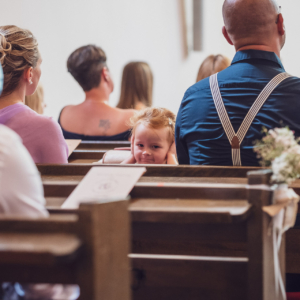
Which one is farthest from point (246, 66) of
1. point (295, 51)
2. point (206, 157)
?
point (295, 51)

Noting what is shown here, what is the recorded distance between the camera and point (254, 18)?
205 centimetres

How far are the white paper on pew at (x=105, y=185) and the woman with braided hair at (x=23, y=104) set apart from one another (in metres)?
0.48

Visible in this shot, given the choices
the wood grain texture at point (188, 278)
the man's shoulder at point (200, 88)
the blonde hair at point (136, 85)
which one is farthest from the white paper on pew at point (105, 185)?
the blonde hair at point (136, 85)

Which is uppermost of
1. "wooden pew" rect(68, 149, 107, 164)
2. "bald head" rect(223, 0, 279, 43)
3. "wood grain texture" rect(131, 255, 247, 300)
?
"bald head" rect(223, 0, 279, 43)

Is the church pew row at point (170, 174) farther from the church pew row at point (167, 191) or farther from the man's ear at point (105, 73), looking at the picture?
the man's ear at point (105, 73)

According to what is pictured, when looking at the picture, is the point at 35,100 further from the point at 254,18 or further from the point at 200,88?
the point at 254,18

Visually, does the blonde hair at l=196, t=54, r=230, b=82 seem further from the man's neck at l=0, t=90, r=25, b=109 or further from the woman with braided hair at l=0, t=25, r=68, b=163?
the man's neck at l=0, t=90, r=25, b=109

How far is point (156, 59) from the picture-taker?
28.5 ft

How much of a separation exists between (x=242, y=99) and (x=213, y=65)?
152 centimetres

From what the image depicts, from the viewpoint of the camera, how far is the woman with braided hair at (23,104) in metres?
1.95

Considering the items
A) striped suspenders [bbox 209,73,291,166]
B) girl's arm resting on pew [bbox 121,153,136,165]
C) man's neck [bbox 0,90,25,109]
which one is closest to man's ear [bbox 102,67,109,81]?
girl's arm resting on pew [bbox 121,153,136,165]

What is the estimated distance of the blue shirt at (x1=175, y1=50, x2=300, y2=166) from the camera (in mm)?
1829

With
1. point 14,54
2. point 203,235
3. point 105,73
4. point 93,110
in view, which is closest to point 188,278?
point 203,235

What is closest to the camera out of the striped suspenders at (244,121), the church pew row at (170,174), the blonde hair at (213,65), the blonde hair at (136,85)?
the church pew row at (170,174)
